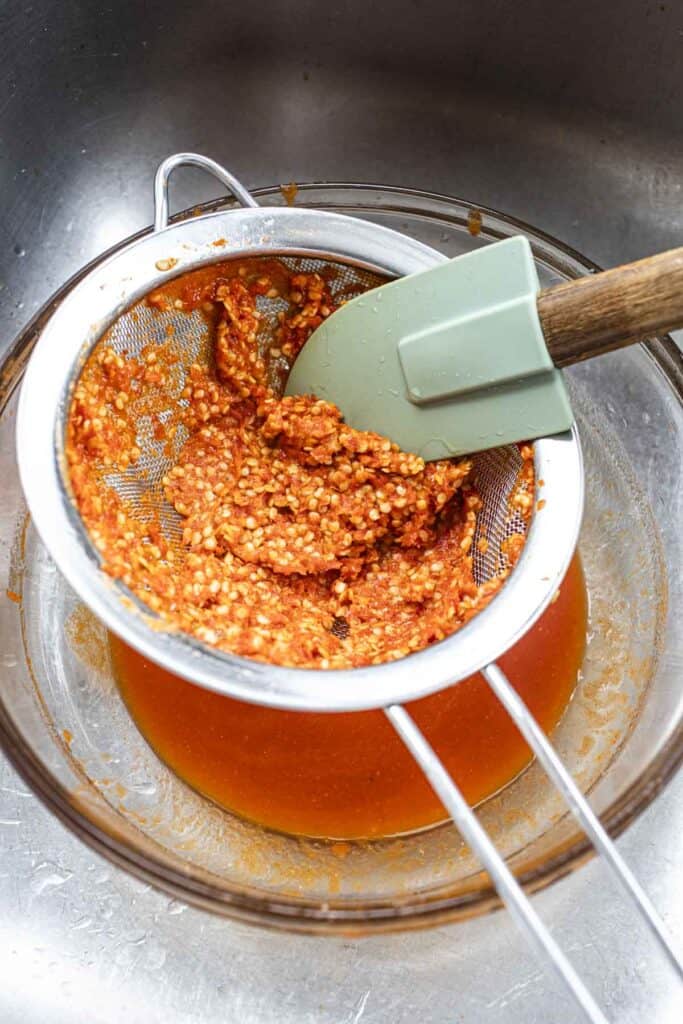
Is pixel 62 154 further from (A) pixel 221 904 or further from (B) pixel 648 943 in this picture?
(B) pixel 648 943

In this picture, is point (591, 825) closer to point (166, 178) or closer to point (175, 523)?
point (175, 523)

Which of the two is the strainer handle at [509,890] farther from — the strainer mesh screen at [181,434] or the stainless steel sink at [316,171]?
the stainless steel sink at [316,171]

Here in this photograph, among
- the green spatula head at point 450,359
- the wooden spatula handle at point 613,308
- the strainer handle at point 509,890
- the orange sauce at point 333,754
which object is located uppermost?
the green spatula head at point 450,359

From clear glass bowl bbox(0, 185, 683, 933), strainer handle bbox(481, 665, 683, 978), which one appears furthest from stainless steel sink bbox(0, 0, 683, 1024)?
strainer handle bbox(481, 665, 683, 978)

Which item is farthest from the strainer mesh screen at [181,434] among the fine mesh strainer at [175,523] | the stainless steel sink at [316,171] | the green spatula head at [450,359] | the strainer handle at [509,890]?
the stainless steel sink at [316,171]

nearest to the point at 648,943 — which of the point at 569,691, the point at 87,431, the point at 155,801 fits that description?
the point at 569,691

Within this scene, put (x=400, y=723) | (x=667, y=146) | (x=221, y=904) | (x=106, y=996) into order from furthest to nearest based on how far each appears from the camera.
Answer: (x=667, y=146) → (x=106, y=996) → (x=221, y=904) → (x=400, y=723)
